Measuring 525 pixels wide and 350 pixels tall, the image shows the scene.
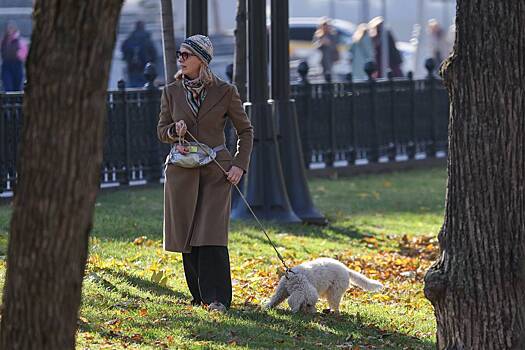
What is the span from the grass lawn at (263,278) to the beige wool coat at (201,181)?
48 cm

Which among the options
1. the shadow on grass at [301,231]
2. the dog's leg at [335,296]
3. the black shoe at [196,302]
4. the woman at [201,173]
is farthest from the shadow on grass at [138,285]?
the shadow on grass at [301,231]

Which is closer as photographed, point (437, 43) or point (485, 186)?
point (485, 186)

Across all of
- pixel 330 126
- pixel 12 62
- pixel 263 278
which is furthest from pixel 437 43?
pixel 263 278

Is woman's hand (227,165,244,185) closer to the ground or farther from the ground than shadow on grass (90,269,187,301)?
farther from the ground

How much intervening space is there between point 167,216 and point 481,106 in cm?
241

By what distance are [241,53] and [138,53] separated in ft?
32.5

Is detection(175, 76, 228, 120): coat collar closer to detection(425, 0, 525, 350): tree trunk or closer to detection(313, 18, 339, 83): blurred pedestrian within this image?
detection(425, 0, 525, 350): tree trunk

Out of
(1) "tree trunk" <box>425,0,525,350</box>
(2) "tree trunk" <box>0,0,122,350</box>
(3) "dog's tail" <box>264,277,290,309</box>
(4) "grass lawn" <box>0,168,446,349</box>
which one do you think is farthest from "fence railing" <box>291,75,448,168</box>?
(2) "tree trunk" <box>0,0,122,350</box>

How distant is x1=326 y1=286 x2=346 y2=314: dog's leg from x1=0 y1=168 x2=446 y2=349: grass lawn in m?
0.11

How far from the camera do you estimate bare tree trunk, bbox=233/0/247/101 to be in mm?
13789

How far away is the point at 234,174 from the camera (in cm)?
786

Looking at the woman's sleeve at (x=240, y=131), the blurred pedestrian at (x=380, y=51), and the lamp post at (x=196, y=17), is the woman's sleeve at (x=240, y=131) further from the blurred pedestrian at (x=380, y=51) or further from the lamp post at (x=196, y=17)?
the blurred pedestrian at (x=380, y=51)

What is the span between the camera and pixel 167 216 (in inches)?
316

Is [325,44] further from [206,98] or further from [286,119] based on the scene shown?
[206,98]
